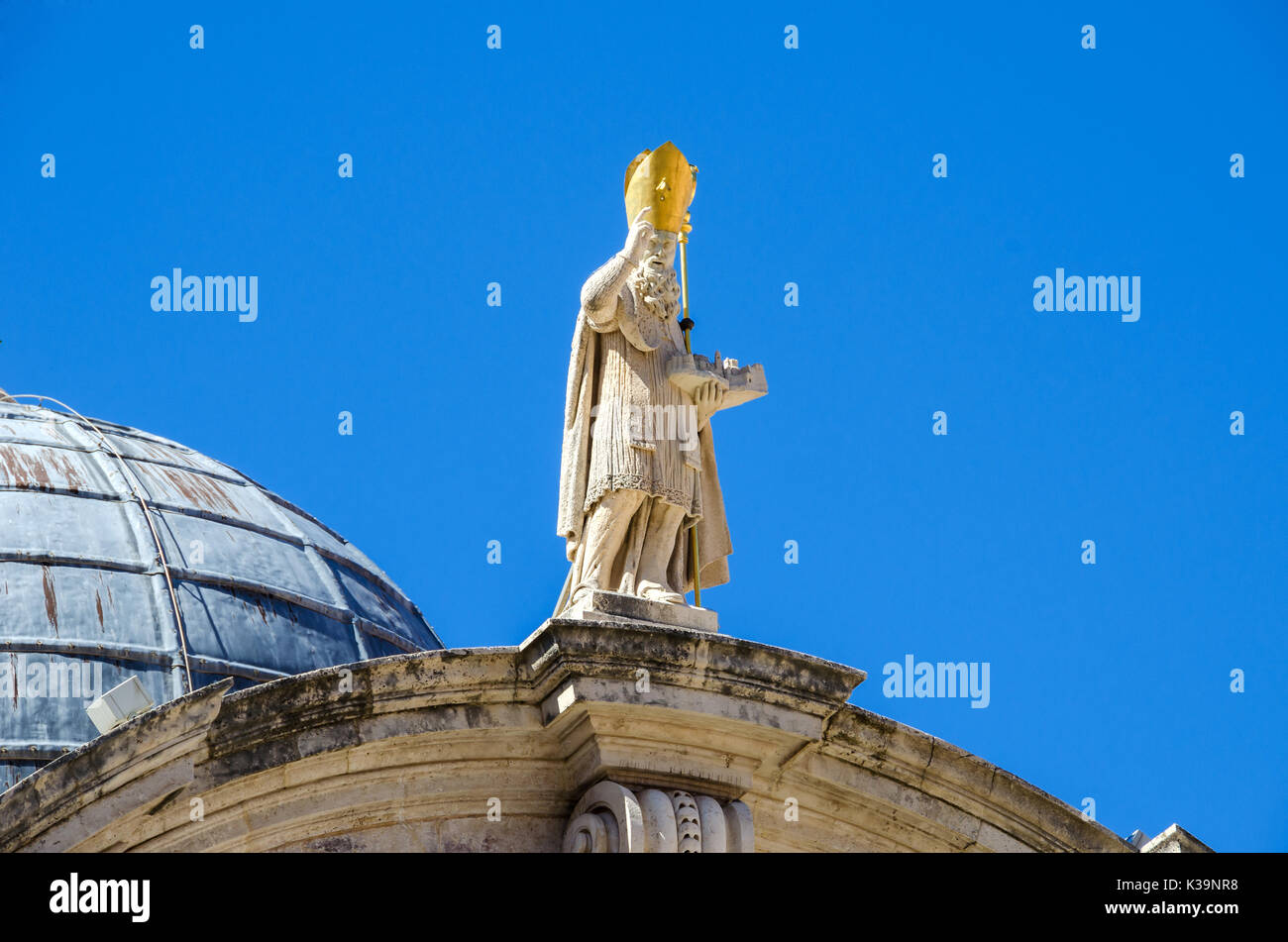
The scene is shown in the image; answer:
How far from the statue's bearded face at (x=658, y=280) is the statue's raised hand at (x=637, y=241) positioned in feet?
0.12

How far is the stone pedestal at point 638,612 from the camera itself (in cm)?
1703

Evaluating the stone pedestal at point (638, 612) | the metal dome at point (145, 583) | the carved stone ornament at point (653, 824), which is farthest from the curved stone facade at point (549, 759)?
the metal dome at point (145, 583)

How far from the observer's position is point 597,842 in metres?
16.7

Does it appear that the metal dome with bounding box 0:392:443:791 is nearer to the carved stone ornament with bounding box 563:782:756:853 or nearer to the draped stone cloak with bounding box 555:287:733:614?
the draped stone cloak with bounding box 555:287:733:614

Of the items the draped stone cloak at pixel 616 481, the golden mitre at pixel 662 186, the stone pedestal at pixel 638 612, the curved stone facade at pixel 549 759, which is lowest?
the curved stone facade at pixel 549 759

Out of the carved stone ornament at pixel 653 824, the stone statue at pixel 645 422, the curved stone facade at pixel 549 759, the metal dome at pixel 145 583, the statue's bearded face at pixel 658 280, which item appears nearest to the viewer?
the curved stone facade at pixel 549 759

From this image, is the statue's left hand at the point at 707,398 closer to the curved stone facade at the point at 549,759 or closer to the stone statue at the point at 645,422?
the stone statue at the point at 645,422

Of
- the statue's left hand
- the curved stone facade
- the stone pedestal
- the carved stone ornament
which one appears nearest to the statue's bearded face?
the statue's left hand

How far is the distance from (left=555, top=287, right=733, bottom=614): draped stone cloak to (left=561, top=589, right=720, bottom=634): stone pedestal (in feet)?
1.08

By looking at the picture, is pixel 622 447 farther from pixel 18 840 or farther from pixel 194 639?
pixel 194 639

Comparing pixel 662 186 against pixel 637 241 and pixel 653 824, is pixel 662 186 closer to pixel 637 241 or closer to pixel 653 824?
pixel 637 241

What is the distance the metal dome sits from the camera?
22.5m
